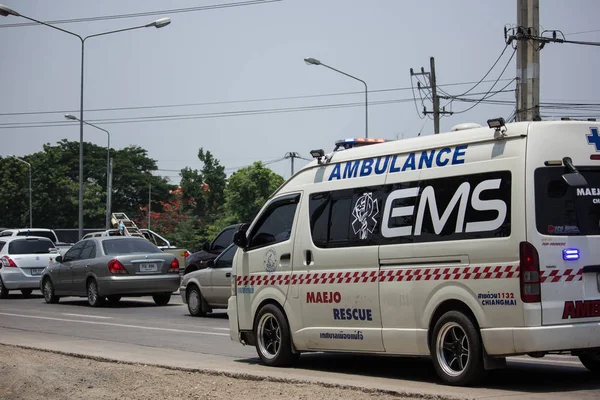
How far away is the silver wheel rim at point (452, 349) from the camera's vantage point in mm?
8992

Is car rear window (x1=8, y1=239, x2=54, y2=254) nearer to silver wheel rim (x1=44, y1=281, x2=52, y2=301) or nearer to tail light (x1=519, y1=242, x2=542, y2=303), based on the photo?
silver wheel rim (x1=44, y1=281, x2=52, y2=301)

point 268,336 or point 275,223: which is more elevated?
point 275,223

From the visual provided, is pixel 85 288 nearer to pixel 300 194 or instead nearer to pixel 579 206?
pixel 300 194

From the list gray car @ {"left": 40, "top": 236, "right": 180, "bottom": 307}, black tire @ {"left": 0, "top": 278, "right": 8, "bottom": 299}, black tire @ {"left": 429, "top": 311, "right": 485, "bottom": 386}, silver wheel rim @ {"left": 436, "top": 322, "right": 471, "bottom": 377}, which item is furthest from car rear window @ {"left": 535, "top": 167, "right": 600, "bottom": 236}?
black tire @ {"left": 0, "top": 278, "right": 8, "bottom": 299}

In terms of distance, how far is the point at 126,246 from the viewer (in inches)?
909

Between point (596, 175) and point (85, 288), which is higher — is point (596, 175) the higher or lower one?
the higher one

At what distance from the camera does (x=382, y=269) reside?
9.87 meters

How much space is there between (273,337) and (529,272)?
Answer: 423cm

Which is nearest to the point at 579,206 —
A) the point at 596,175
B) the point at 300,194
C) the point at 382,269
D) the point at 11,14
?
the point at 596,175

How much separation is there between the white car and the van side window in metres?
17.4

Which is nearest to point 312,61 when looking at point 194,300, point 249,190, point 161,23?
point 161,23

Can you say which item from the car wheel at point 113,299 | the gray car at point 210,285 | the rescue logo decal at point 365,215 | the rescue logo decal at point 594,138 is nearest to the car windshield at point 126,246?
the car wheel at point 113,299

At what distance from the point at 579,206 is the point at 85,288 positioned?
16722 millimetres

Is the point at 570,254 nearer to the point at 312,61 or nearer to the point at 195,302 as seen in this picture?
the point at 195,302
